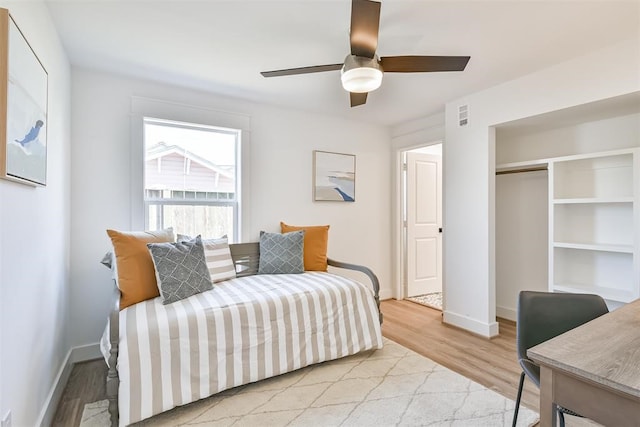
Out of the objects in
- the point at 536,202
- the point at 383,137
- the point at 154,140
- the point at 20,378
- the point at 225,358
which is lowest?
the point at 225,358

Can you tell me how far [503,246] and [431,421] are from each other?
2560 millimetres

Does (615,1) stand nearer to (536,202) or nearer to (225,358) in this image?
(536,202)

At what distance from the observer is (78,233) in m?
2.64

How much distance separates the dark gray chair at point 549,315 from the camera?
5.43ft

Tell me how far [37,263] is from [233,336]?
1.17 metres

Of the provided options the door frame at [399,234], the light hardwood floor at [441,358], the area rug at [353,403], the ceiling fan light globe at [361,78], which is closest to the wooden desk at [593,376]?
the area rug at [353,403]

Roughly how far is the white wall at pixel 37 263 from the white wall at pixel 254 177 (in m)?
0.15

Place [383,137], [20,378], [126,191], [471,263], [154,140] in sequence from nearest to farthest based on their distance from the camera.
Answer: [20,378] < [126,191] < [154,140] < [471,263] < [383,137]

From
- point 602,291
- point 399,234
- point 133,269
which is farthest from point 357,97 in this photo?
point 602,291

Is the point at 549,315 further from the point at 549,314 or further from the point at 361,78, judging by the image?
the point at 361,78

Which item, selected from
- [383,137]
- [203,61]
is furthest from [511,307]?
[203,61]

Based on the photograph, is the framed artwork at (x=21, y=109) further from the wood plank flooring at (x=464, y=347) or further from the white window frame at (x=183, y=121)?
the wood plank flooring at (x=464, y=347)

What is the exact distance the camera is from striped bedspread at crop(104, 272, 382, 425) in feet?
5.93

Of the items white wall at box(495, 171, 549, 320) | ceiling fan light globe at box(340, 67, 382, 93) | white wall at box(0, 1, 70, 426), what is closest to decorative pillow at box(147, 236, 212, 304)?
white wall at box(0, 1, 70, 426)
